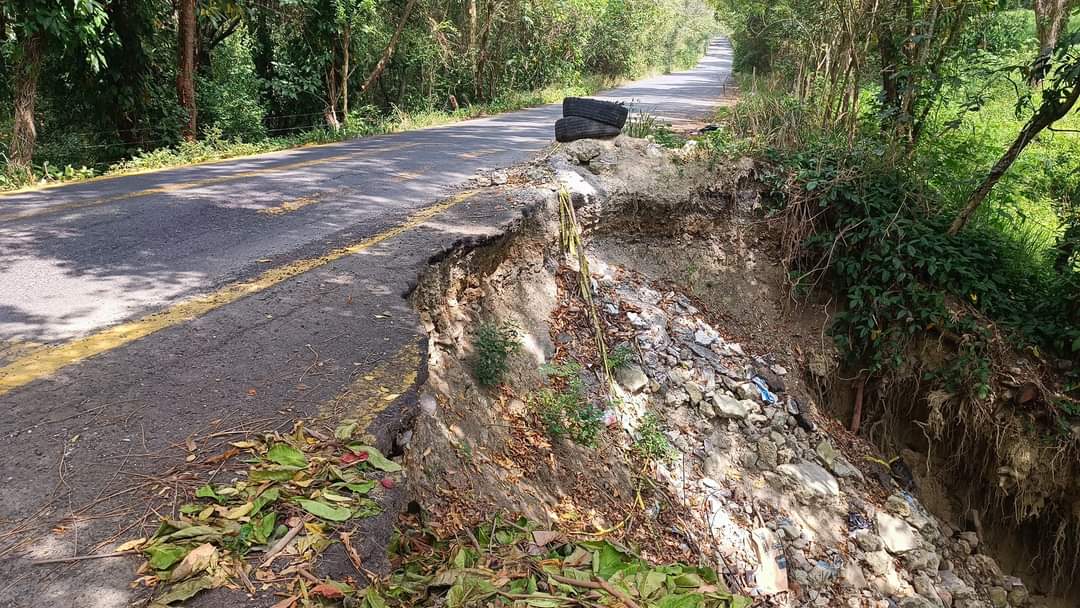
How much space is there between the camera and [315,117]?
1362 cm

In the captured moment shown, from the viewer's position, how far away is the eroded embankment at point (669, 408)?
389 centimetres

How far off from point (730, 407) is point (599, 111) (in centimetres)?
386

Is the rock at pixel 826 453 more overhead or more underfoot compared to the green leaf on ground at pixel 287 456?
more underfoot

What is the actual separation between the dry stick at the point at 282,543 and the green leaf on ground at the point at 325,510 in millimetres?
37

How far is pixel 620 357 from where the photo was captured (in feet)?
17.6

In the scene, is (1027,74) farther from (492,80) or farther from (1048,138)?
(492,80)

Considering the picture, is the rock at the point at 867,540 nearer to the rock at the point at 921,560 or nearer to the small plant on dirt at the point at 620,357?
the rock at the point at 921,560

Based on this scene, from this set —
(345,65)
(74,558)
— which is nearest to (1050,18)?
(345,65)

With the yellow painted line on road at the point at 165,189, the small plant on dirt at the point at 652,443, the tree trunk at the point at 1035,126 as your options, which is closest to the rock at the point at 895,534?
the small plant on dirt at the point at 652,443

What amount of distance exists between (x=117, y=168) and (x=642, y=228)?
6.54 m

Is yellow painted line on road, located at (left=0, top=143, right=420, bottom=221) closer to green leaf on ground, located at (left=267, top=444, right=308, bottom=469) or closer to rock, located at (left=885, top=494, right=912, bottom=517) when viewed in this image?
green leaf on ground, located at (left=267, top=444, right=308, bottom=469)

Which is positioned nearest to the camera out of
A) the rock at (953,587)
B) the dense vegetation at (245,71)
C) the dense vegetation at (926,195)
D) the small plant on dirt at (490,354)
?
the small plant on dirt at (490,354)

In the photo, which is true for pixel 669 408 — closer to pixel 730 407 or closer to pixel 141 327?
pixel 730 407

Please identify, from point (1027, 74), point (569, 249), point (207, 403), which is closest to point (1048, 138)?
point (1027, 74)
